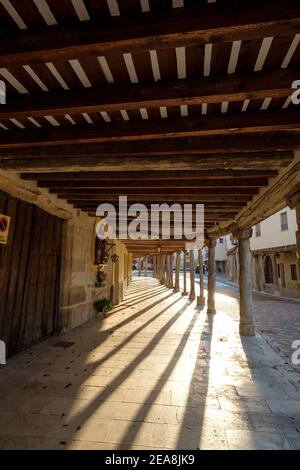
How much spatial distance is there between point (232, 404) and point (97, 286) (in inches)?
Answer: 235

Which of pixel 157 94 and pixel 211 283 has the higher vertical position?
pixel 157 94

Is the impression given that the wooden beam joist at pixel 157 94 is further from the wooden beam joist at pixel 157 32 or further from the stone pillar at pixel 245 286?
the stone pillar at pixel 245 286

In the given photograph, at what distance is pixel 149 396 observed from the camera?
3.32 metres

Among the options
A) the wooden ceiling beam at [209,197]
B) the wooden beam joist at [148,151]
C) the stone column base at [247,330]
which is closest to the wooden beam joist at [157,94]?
the wooden beam joist at [148,151]

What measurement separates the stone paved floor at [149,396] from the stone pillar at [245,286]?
1.86ft

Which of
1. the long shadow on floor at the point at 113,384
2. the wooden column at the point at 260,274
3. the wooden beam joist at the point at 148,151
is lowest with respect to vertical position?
the long shadow on floor at the point at 113,384

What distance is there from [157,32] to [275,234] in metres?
18.7

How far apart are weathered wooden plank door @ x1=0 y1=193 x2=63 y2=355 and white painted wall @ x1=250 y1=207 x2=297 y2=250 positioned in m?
14.5

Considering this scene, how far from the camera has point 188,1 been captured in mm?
1679

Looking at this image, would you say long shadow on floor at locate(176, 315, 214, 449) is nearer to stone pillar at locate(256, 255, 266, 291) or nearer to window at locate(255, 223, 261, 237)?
stone pillar at locate(256, 255, 266, 291)

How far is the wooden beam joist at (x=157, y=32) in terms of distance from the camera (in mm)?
1602

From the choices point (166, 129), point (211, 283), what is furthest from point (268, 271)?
point (166, 129)

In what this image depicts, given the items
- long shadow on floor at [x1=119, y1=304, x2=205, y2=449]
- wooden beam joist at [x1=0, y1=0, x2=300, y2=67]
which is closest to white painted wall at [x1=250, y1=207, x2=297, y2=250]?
long shadow on floor at [x1=119, y1=304, x2=205, y2=449]

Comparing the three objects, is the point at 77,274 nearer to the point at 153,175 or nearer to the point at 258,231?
the point at 153,175
